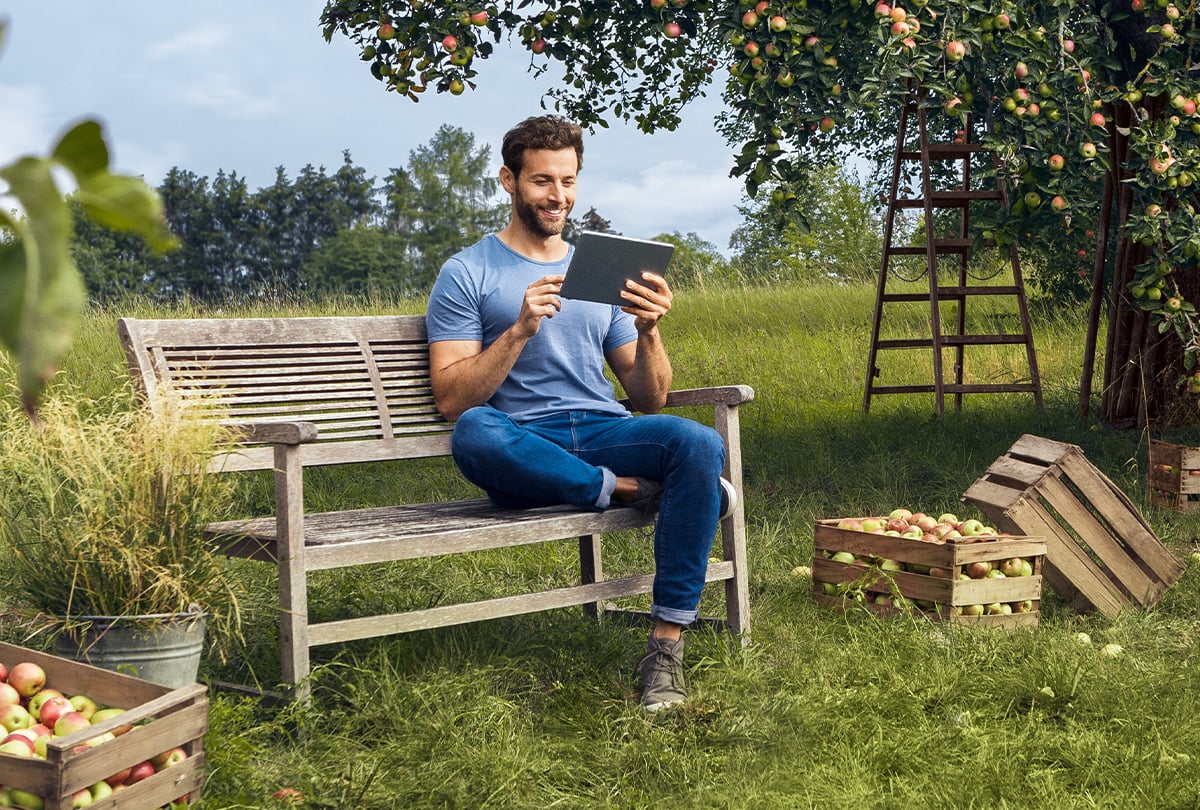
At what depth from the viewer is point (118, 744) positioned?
2.35m

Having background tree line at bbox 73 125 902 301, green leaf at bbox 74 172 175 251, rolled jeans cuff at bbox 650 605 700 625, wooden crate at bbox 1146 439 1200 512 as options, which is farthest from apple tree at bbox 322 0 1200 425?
background tree line at bbox 73 125 902 301

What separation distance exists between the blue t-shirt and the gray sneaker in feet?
2.63

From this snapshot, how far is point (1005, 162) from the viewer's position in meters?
5.68

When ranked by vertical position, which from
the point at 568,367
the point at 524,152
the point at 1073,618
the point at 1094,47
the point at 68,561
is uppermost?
the point at 1094,47

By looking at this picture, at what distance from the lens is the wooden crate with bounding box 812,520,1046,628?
3973 mm


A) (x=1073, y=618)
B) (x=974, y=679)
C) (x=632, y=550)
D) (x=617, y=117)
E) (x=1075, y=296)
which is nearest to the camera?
(x=974, y=679)

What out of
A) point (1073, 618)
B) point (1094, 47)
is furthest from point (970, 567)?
point (1094, 47)

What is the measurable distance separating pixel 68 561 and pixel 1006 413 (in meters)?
6.26

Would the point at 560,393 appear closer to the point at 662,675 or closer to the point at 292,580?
the point at 662,675

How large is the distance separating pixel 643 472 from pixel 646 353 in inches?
17.2

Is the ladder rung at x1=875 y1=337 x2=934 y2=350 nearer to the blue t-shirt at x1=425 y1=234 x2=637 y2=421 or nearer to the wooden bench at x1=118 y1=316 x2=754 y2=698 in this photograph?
the wooden bench at x1=118 y1=316 x2=754 y2=698

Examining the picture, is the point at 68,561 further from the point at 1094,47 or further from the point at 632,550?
the point at 1094,47

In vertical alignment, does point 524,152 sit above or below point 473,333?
above

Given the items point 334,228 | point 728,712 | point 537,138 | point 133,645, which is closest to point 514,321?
point 537,138
